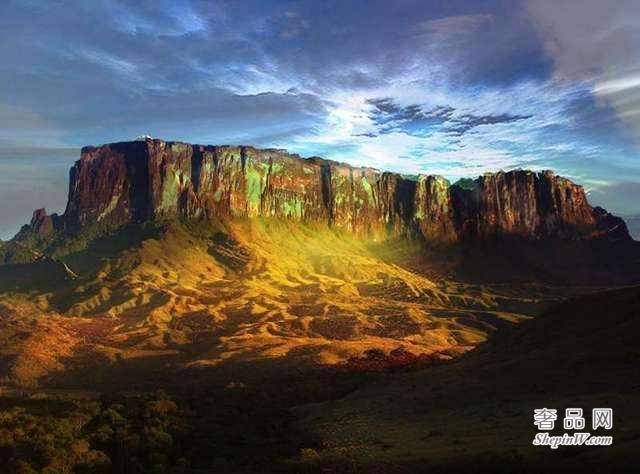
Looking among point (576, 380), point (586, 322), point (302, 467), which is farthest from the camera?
point (586, 322)

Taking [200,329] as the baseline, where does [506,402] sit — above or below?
above

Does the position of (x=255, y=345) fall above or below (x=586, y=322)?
below

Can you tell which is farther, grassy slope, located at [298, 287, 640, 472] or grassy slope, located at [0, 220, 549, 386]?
grassy slope, located at [0, 220, 549, 386]

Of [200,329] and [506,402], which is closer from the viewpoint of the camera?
[506,402]

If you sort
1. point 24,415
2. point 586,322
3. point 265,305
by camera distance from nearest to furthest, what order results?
point 24,415 < point 586,322 < point 265,305

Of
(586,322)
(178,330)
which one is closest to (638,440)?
(586,322)

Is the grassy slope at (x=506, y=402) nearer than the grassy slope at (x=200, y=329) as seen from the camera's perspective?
Yes

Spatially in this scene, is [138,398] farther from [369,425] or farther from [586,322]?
[586,322]

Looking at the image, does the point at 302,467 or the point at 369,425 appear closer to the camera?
the point at 302,467
